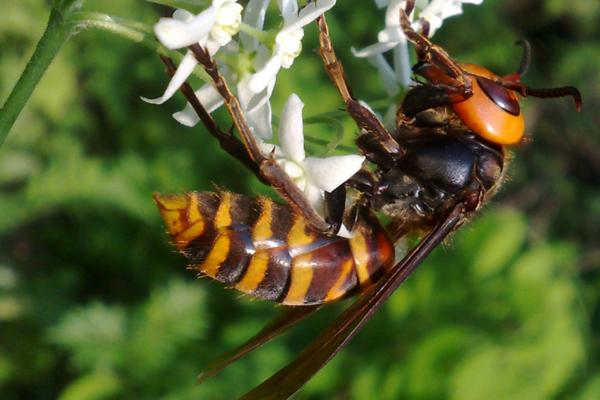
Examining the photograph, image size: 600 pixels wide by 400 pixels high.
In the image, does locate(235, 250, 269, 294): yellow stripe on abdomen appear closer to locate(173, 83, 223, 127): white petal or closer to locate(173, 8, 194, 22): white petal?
locate(173, 83, 223, 127): white petal

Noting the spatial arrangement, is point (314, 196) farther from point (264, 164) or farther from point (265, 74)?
point (265, 74)

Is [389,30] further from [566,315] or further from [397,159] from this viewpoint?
[566,315]

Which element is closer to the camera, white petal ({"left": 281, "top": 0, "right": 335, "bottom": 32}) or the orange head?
white petal ({"left": 281, "top": 0, "right": 335, "bottom": 32})

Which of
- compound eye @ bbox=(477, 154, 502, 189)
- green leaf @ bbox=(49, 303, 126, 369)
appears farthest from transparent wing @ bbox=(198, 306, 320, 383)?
green leaf @ bbox=(49, 303, 126, 369)

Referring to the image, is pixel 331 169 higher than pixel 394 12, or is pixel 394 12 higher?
pixel 394 12

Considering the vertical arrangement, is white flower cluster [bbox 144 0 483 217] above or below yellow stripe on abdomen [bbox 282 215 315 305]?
above

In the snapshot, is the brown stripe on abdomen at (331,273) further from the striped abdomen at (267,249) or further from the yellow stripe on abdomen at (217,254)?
the yellow stripe on abdomen at (217,254)

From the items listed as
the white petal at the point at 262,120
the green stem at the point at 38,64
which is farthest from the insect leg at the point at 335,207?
the green stem at the point at 38,64

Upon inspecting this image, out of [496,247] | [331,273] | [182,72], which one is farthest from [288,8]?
[496,247]
